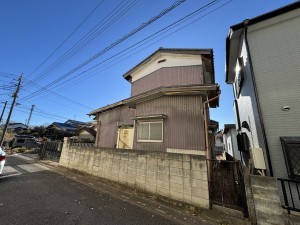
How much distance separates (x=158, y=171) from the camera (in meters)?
4.93

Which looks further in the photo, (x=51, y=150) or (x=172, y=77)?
(x=51, y=150)

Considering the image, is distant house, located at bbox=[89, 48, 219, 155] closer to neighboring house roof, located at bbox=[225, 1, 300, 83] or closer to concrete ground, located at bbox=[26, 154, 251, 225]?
neighboring house roof, located at bbox=[225, 1, 300, 83]

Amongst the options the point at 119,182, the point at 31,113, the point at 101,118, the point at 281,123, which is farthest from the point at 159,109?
the point at 31,113

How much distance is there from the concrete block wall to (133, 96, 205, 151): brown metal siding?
1911 millimetres

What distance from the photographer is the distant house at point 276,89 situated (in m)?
4.71

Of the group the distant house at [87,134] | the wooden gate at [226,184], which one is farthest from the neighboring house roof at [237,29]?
the distant house at [87,134]

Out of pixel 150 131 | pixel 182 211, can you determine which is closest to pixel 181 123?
pixel 150 131

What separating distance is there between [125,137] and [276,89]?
841 centimetres

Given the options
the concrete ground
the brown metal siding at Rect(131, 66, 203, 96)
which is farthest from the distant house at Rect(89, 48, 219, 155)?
the concrete ground

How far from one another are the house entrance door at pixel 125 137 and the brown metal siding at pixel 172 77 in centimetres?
299

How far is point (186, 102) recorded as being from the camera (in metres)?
6.99

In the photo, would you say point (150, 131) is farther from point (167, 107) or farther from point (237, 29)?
point (237, 29)

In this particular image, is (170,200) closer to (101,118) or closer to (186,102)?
(186,102)

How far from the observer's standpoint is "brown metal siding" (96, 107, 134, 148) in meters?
10.5
